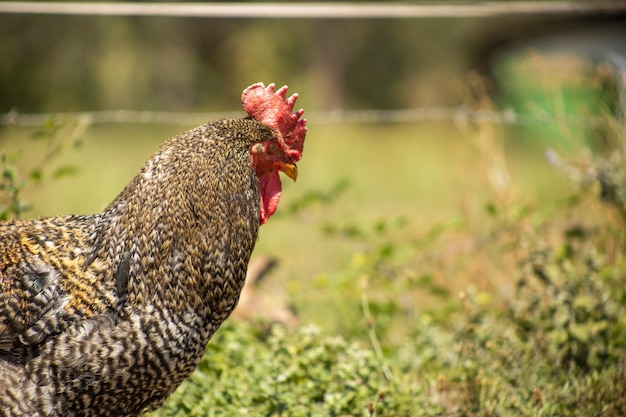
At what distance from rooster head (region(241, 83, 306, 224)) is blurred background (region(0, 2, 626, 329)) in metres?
0.94

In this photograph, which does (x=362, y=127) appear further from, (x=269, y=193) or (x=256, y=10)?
(x=269, y=193)

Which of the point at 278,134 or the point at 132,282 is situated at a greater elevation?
the point at 278,134

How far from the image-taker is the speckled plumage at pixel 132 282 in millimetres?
3066

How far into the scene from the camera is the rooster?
3.07m

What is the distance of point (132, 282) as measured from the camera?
3215mm

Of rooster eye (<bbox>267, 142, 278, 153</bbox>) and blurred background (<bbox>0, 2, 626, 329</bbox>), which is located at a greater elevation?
blurred background (<bbox>0, 2, 626, 329</bbox>)

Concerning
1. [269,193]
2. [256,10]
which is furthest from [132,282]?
[256,10]

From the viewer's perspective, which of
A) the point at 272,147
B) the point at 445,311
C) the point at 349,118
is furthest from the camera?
the point at 349,118

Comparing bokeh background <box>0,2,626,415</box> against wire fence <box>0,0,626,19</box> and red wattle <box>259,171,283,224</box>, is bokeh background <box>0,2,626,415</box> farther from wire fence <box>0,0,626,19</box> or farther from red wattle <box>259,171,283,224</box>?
red wattle <box>259,171,283,224</box>

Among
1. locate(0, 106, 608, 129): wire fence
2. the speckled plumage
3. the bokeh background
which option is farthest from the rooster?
locate(0, 106, 608, 129): wire fence

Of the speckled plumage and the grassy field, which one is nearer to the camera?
the speckled plumage

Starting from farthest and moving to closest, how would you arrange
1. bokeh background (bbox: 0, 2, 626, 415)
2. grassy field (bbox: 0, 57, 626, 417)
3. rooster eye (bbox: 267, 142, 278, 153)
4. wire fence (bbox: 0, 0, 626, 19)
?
bokeh background (bbox: 0, 2, 626, 415)
wire fence (bbox: 0, 0, 626, 19)
grassy field (bbox: 0, 57, 626, 417)
rooster eye (bbox: 267, 142, 278, 153)

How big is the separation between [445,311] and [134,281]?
101 inches

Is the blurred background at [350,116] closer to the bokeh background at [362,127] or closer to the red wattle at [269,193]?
the bokeh background at [362,127]
